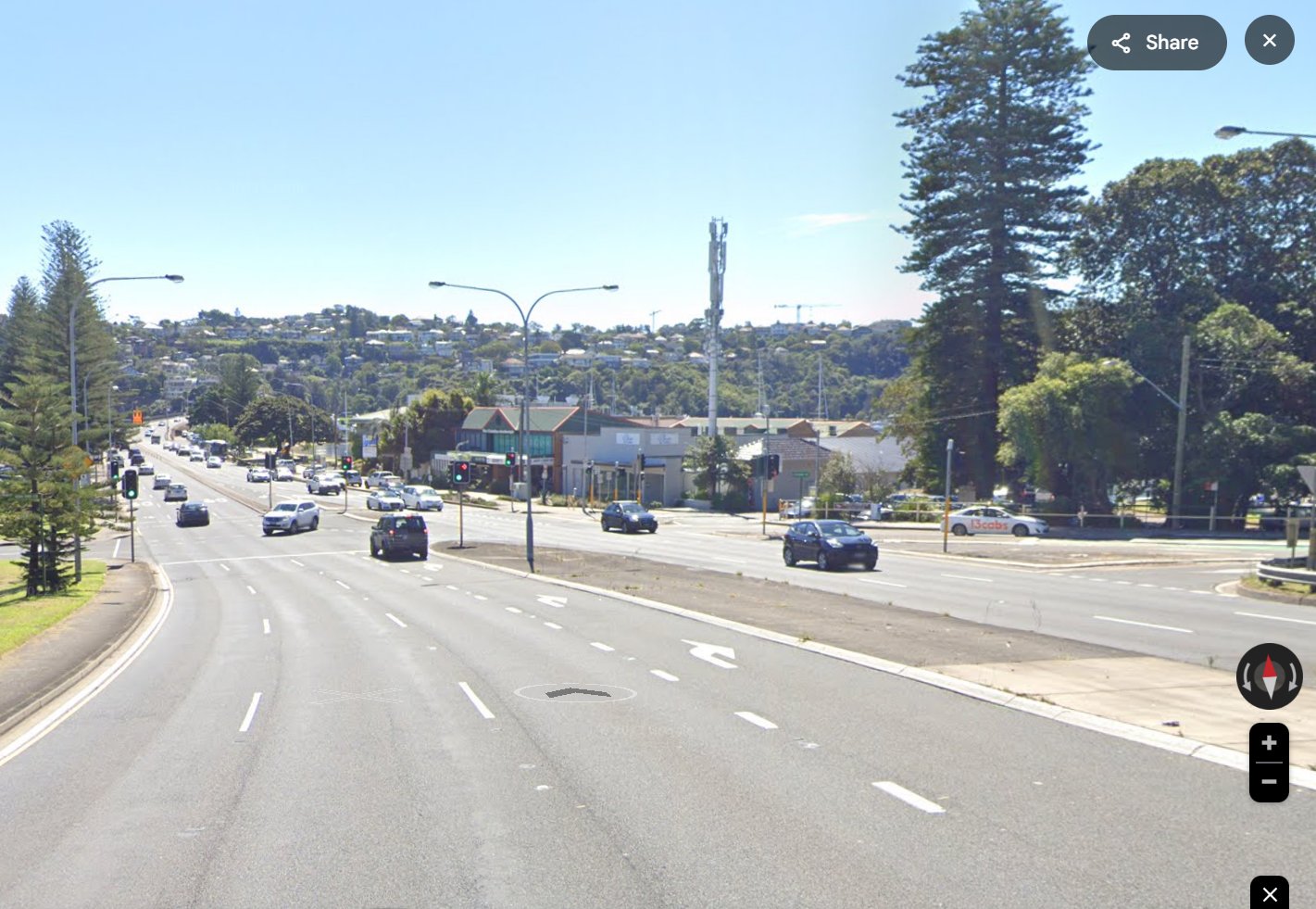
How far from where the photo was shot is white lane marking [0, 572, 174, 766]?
12.3 m

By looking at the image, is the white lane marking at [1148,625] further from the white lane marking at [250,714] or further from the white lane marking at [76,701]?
the white lane marking at [76,701]

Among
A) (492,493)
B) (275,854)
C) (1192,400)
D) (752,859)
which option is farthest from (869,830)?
(492,493)

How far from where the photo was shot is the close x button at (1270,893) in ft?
15.0

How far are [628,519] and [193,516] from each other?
2736 cm

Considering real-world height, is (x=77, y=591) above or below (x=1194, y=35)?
below

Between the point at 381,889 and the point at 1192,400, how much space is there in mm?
59989

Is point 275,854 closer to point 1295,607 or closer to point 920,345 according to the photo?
point 1295,607

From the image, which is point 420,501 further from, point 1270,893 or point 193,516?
point 1270,893

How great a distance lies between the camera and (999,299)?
64938 mm

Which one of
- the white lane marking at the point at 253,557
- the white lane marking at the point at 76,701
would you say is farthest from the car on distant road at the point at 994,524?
the white lane marking at the point at 76,701

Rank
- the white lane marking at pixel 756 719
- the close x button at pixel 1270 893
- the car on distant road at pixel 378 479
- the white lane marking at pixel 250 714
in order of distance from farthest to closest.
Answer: the car on distant road at pixel 378 479, the white lane marking at pixel 250 714, the white lane marking at pixel 756 719, the close x button at pixel 1270 893

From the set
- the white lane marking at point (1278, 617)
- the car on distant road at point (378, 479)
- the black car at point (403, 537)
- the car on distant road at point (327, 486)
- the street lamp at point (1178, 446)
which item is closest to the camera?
the white lane marking at point (1278, 617)

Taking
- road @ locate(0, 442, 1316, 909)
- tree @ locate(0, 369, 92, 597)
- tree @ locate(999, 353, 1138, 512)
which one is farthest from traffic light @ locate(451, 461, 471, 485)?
tree @ locate(999, 353, 1138, 512)

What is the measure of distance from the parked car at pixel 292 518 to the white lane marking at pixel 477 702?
4499 centimetres
